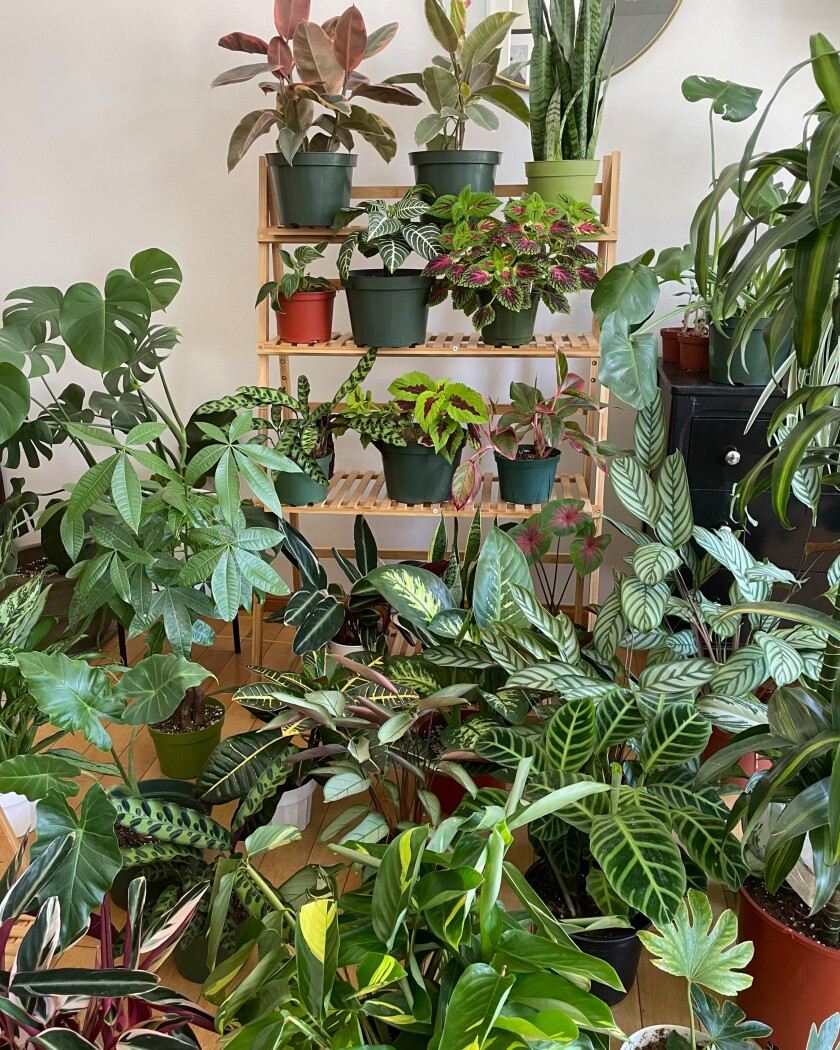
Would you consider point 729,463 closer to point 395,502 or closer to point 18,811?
point 395,502

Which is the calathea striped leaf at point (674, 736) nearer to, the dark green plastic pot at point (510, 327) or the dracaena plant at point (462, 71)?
the dark green plastic pot at point (510, 327)

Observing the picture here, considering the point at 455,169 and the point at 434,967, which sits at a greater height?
the point at 455,169

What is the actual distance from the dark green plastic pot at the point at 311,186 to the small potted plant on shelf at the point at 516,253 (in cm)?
29

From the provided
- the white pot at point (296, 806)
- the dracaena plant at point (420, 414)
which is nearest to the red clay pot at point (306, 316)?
the dracaena plant at point (420, 414)

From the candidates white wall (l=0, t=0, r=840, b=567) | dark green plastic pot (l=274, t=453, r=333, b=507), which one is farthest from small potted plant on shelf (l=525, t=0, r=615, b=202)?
dark green plastic pot (l=274, t=453, r=333, b=507)

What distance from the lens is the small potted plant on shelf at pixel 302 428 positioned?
6.94ft

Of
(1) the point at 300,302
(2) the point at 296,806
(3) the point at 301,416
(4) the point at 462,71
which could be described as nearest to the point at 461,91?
(4) the point at 462,71

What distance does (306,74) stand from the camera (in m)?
2.14

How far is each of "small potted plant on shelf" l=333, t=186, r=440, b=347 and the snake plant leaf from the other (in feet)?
5.12

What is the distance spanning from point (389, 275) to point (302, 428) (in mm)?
458

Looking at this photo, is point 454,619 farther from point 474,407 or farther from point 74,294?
point 74,294

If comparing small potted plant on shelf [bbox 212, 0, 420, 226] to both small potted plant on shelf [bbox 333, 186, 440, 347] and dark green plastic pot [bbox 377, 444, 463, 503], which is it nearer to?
small potted plant on shelf [bbox 333, 186, 440, 347]

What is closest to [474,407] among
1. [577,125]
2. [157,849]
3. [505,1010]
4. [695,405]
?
[695,405]

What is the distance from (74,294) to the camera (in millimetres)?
1754
